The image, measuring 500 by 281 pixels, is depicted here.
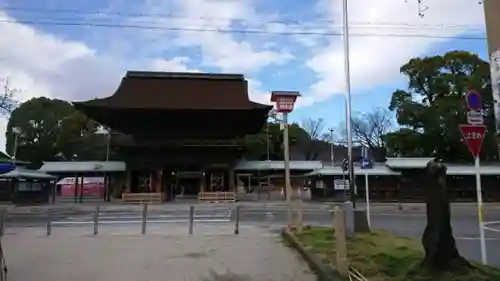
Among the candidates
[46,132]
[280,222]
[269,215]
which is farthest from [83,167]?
[280,222]

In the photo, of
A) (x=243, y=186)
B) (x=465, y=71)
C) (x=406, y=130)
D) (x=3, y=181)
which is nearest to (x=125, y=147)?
(x=3, y=181)

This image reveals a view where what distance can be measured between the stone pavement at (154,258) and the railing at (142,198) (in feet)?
66.9

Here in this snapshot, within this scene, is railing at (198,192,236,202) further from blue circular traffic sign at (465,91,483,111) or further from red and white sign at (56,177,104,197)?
blue circular traffic sign at (465,91,483,111)

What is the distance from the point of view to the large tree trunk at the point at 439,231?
207 inches

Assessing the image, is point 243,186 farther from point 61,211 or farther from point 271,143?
point 61,211

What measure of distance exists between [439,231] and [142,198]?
95.1 ft

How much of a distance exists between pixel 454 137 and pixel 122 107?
28.9 meters

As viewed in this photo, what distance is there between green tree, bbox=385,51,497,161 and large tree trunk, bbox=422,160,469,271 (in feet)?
116

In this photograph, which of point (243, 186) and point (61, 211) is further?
point (243, 186)

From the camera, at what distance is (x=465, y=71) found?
40.3 meters

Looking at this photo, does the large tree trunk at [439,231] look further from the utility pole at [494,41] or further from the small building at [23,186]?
the small building at [23,186]

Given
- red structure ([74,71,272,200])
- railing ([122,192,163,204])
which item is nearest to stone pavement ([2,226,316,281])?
railing ([122,192,163,204])

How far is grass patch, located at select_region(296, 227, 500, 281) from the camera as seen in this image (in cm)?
519

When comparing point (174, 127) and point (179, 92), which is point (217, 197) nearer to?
point (174, 127)
